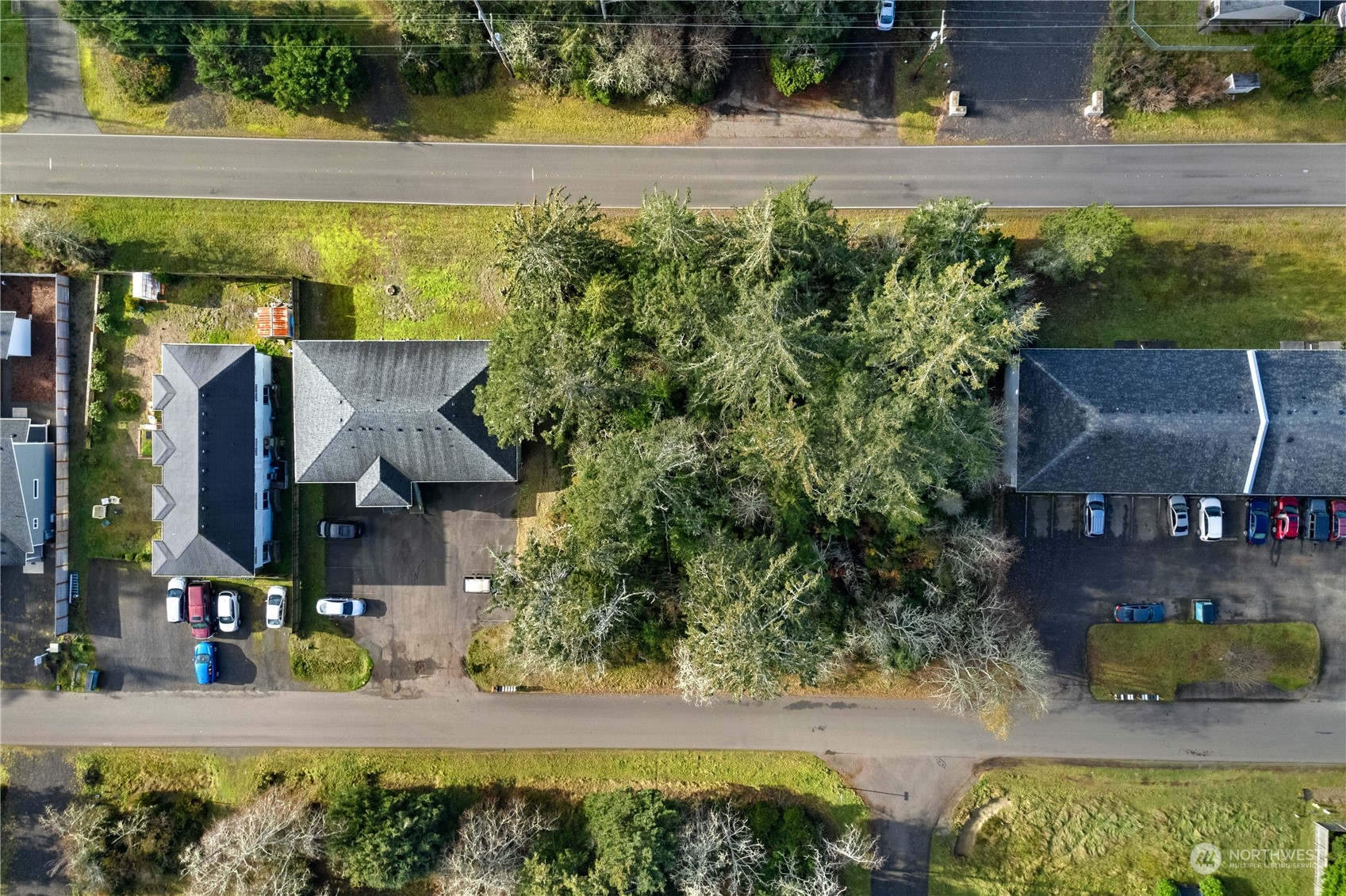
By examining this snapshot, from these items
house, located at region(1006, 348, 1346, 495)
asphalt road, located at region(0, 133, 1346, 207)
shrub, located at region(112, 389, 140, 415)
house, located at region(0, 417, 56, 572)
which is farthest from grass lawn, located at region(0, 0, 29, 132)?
house, located at region(1006, 348, 1346, 495)

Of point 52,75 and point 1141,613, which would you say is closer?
point 1141,613

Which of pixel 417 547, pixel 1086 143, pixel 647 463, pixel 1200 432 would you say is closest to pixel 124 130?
pixel 417 547

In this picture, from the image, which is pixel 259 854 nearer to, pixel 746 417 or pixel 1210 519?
pixel 746 417

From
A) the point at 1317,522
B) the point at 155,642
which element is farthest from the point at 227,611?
the point at 1317,522

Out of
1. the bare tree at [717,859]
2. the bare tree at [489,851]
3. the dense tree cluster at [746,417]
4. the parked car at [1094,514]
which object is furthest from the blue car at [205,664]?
the parked car at [1094,514]

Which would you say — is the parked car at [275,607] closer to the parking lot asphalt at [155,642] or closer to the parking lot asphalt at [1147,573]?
the parking lot asphalt at [155,642]

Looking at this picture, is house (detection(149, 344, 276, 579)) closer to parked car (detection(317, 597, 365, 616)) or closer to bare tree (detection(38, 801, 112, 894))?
parked car (detection(317, 597, 365, 616))
